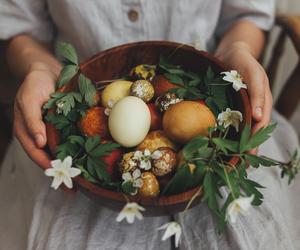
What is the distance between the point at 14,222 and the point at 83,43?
1.24ft

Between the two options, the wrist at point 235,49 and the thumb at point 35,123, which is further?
the wrist at point 235,49

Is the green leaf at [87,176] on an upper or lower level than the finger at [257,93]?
lower

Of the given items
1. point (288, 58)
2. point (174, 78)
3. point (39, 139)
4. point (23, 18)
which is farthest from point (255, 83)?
point (288, 58)

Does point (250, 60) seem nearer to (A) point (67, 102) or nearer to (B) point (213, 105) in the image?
(B) point (213, 105)

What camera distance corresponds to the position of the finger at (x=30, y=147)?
0.58 metres

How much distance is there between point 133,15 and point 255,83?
0.28 metres

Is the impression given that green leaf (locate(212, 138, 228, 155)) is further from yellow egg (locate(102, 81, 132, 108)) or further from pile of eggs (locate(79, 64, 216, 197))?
yellow egg (locate(102, 81, 132, 108))

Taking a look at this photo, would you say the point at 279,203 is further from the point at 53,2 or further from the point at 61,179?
the point at 53,2

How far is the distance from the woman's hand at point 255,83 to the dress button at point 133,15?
19 cm

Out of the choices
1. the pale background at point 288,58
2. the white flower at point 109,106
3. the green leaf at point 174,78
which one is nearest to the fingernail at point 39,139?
the white flower at point 109,106

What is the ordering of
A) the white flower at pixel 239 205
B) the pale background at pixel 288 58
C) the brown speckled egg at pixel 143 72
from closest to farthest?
the white flower at pixel 239 205
the brown speckled egg at pixel 143 72
the pale background at pixel 288 58

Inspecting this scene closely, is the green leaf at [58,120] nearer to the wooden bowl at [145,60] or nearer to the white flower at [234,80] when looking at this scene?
the wooden bowl at [145,60]

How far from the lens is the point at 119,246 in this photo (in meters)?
0.62

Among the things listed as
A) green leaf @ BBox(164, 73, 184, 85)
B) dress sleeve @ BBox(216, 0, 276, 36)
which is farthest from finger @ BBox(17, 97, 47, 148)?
dress sleeve @ BBox(216, 0, 276, 36)
